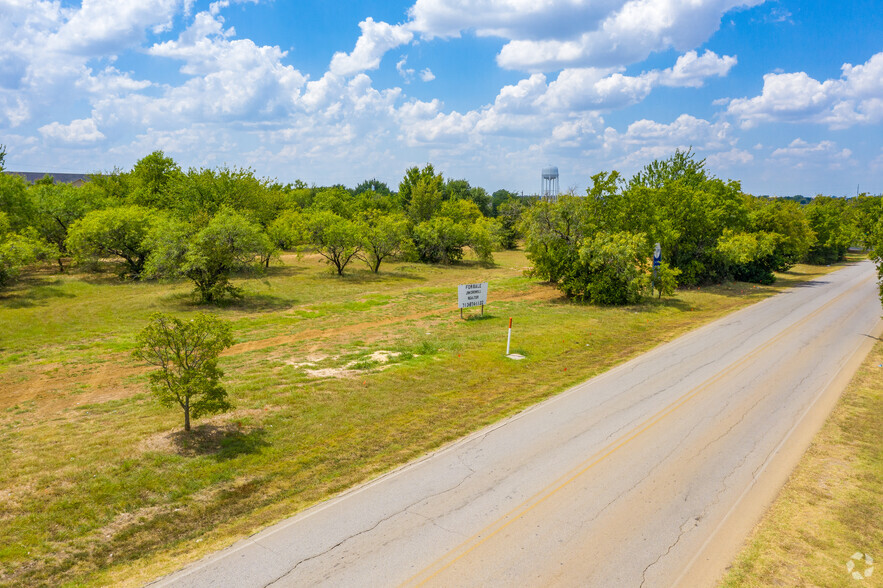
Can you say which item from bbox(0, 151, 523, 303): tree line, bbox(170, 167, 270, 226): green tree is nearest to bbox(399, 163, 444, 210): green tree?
bbox(0, 151, 523, 303): tree line

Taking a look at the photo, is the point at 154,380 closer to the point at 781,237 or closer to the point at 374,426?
the point at 374,426

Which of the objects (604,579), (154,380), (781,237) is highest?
(781,237)

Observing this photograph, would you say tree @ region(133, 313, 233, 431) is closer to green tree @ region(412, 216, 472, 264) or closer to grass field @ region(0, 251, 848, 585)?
grass field @ region(0, 251, 848, 585)

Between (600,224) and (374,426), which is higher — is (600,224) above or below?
above

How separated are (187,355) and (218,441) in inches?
83.3

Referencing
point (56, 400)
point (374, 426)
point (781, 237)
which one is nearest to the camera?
point (374, 426)

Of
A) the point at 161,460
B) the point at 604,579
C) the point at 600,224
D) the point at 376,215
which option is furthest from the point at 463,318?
the point at 376,215

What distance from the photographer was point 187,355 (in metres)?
11.1

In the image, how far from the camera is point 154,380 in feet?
35.5

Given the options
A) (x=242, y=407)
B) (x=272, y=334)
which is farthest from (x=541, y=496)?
(x=272, y=334)

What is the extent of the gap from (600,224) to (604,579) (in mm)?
28955

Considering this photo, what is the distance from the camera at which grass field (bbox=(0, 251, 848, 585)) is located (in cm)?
824

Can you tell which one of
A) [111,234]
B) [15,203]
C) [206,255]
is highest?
[15,203]

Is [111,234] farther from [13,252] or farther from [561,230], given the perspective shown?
[561,230]
